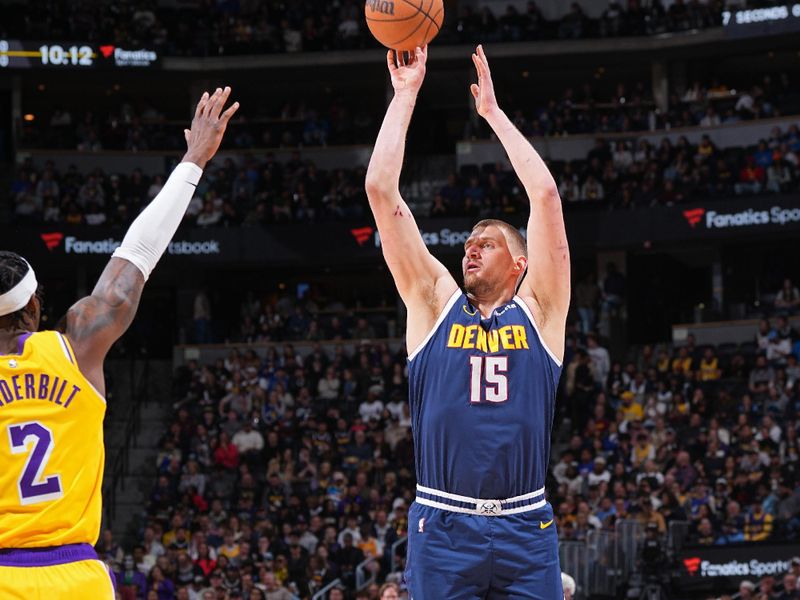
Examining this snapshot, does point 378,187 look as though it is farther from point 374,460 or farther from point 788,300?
point 788,300

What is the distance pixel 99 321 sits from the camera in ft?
15.9

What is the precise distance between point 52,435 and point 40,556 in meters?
0.43

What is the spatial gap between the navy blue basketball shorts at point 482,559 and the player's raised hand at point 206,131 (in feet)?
6.11

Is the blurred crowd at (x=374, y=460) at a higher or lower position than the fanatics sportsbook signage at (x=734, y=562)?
higher

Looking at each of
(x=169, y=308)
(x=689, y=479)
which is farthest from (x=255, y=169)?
(x=689, y=479)

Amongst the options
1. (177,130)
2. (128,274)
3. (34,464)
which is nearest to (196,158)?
(128,274)

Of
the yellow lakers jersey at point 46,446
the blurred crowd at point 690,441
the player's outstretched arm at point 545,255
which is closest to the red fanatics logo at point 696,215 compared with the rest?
the blurred crowd at point 690,441

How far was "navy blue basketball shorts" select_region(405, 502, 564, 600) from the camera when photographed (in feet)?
18.8

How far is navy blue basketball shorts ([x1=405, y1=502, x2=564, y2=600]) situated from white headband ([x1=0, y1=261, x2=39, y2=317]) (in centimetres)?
206

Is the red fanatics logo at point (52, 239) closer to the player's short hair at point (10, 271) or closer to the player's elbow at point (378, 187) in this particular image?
the player's elbow at point (378, 187)

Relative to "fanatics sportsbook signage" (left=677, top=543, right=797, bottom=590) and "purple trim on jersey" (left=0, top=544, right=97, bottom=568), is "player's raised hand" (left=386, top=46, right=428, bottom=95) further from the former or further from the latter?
"fanatics sportsbook signage" (left=677, top=543, right=797, bottom=590)

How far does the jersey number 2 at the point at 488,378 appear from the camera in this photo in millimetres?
5953

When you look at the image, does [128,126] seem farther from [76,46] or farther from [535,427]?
[535,427]

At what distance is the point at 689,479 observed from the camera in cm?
2209
